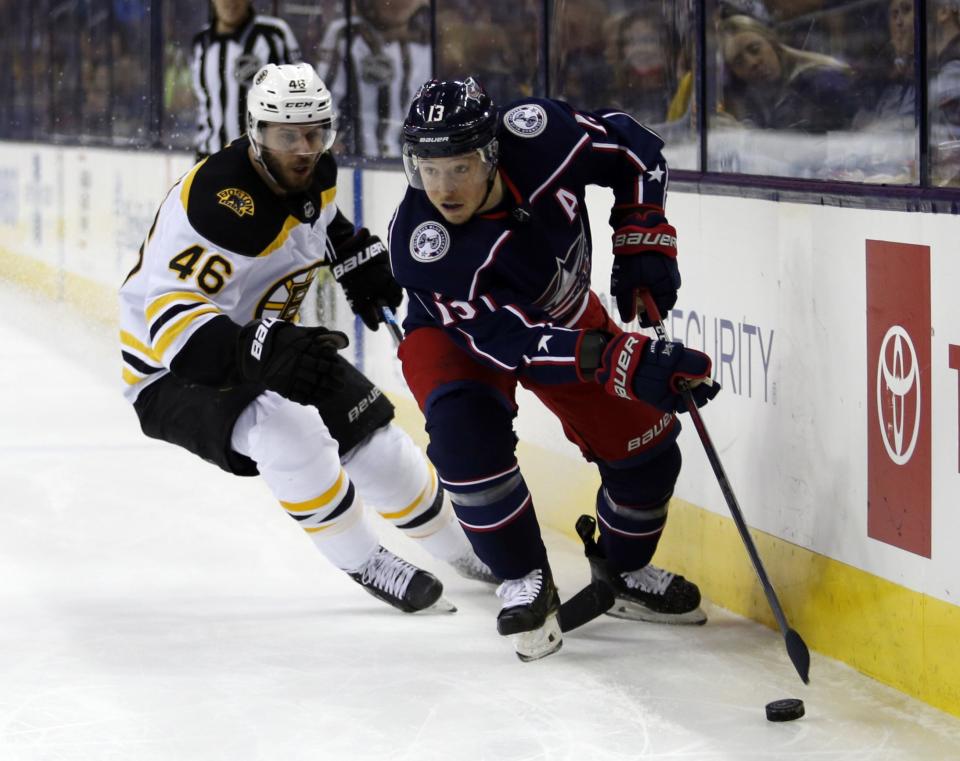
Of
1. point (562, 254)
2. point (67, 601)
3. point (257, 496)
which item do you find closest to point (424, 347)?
point (562, 254)

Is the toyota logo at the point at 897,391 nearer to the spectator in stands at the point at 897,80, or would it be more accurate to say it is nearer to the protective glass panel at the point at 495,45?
the spectator in stands at the point at 897,80

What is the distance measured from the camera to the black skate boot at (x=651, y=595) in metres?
3.25

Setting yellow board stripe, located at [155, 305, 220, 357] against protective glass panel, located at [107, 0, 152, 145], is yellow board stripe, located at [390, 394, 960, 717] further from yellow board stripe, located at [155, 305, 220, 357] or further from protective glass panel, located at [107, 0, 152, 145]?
protective glass panel, located at [107, 0, 152, 145]

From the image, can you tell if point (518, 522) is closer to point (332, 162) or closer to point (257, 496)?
point (332, 162)

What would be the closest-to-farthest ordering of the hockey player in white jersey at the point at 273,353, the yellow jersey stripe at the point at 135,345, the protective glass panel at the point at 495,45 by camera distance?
the hockey player in white jersey at the point at 273,353 < the yellow jersey stripe at the point at 135,345 < the protective glass panel at the point at 495,45

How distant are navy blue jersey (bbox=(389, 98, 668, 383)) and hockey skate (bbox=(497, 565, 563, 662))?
38 centimetres

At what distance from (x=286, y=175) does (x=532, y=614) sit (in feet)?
3.24

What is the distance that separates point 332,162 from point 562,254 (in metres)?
0.71

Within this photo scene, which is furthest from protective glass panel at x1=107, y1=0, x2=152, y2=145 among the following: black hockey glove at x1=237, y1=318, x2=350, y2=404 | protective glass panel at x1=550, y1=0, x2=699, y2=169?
black hockey glove at x1=237, y1=318, x2=350, y2=404

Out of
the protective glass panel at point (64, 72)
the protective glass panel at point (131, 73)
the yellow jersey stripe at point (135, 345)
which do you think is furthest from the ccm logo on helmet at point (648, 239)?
the protective glass panel at point (64, 72)

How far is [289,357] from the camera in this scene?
302 cm

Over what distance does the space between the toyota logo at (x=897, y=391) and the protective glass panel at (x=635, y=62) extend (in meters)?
1.01

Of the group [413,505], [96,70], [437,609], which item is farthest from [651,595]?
[96,70]

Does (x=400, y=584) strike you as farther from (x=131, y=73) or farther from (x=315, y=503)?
(x=131, y=73)
